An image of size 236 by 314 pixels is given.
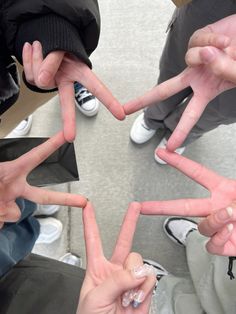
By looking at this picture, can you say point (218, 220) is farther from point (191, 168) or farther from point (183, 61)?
point (183, 61)

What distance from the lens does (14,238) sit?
0.81m

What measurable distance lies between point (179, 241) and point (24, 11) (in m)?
0.86

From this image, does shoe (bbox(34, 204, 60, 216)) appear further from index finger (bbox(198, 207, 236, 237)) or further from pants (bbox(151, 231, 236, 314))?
index finger (bbox(198, 207, 236, 237))

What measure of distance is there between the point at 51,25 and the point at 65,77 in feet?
0.33

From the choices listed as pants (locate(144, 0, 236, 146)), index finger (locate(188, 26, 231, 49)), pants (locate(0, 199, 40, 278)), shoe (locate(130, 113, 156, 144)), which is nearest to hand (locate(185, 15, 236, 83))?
index finger (locate(188, 26, 231, 49))

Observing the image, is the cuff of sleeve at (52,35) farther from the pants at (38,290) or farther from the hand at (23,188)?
the pants at (38,290)

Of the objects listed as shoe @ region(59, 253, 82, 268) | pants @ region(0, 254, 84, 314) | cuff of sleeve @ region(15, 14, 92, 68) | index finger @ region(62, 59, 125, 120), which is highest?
cuff of sleeve @ region(15, 14, 92, 68)

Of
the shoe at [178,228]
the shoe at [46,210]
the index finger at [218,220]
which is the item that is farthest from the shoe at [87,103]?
the index finger at [218,220]

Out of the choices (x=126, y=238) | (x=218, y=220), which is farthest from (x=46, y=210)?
(x=218, y=220)

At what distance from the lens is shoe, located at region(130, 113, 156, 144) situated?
1.32 m

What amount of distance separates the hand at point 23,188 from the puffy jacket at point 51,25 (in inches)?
6.7

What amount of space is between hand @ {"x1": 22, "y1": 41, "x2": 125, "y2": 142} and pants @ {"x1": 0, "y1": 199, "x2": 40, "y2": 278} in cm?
21

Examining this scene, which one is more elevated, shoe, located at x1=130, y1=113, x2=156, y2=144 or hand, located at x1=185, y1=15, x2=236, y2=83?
hand, located at x1=185, y1=15, x2=236, y2=83

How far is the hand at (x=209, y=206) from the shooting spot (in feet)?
2.09
